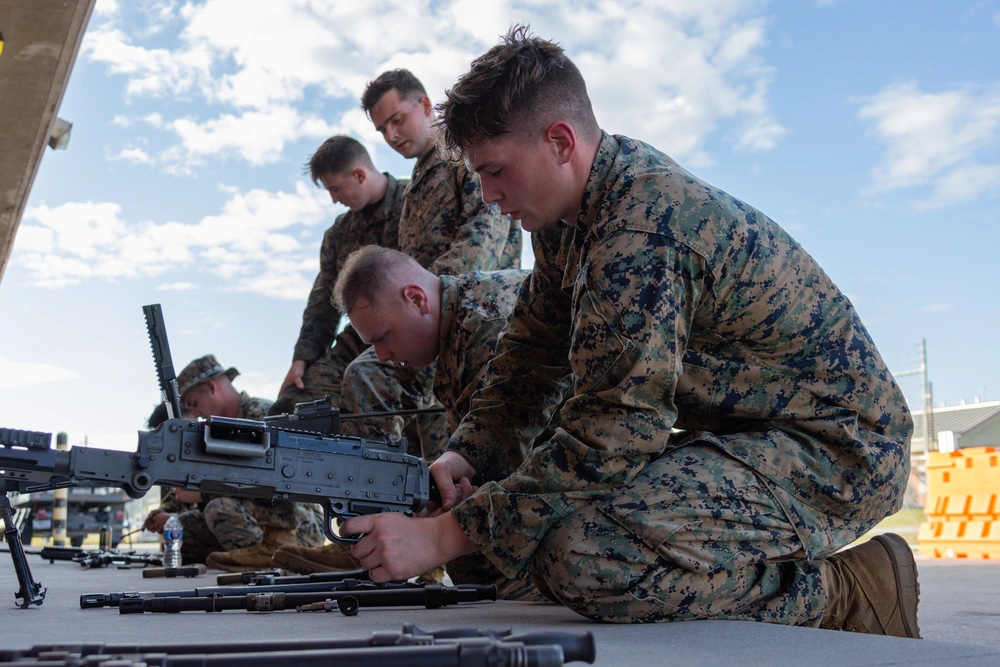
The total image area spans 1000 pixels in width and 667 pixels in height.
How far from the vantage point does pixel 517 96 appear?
2498 mm

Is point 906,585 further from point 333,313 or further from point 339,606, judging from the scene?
point 333,313

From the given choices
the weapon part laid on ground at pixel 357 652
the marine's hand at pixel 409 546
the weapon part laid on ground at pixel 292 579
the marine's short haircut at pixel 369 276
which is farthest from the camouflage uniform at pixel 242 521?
the weapon part laid on ground at pixel 357 652

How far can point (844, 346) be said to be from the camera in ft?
8.07

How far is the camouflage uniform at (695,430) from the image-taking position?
7.16ft

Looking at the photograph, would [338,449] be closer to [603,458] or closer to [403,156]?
[603,458]

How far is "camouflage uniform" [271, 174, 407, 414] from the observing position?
5.67 meters

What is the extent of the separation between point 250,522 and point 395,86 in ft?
10.0

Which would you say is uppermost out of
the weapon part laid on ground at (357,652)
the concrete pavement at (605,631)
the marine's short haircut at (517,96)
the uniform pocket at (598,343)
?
the marine's short haircut at (517,96)

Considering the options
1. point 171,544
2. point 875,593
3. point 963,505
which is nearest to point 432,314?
point 875,593

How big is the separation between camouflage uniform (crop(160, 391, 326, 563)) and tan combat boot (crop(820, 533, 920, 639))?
152 inches

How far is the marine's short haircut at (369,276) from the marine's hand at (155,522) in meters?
3.42

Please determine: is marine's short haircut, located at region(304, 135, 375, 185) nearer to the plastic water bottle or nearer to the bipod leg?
the plastic water bottle

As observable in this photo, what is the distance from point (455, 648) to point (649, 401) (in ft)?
3.66

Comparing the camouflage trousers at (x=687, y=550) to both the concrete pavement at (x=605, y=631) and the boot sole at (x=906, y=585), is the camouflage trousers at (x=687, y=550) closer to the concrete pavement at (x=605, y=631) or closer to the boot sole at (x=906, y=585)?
the concrete pavement at (x=605, y=631)
